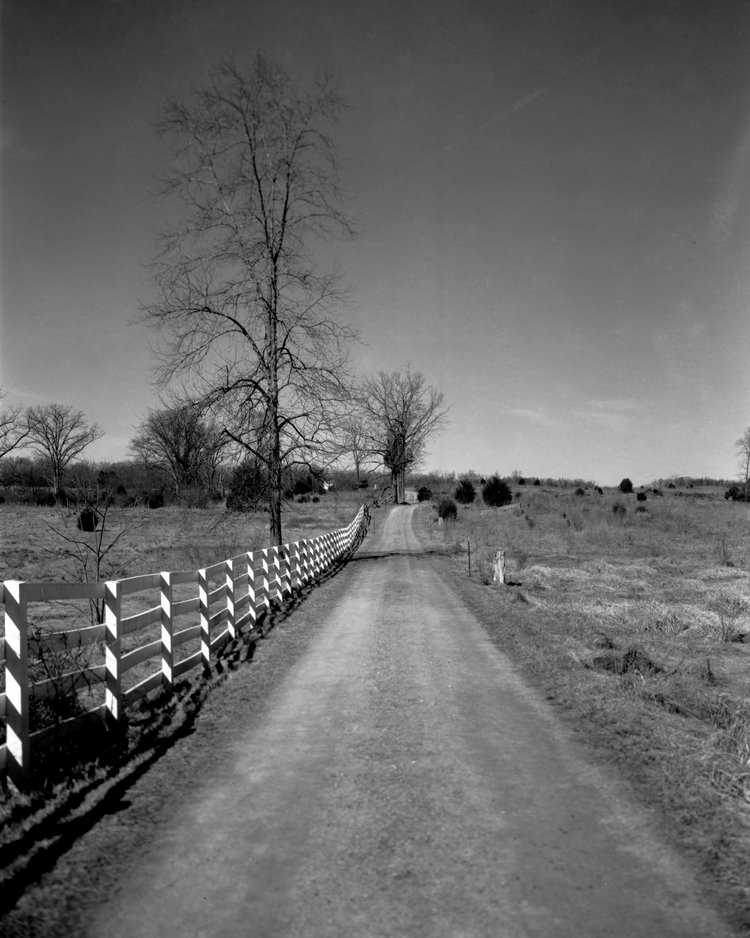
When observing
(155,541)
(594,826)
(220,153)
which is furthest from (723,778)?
(155,541)

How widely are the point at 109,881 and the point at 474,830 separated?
200cm

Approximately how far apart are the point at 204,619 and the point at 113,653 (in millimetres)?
2689

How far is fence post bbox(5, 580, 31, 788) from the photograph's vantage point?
4.41 meters

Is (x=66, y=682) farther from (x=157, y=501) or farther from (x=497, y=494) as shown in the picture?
(x=157, y=501)

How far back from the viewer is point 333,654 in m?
8.88

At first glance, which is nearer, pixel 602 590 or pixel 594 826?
pixel 594 826

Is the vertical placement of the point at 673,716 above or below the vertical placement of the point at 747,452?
below

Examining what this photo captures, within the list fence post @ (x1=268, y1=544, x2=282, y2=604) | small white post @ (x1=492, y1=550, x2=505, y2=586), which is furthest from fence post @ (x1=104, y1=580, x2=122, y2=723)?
small white post @ (x1=492, y1=550, x2=505, y2=586)

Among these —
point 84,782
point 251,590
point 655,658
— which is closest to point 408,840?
point 84,782

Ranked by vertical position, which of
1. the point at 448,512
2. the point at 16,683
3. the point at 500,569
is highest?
the point at 16,683

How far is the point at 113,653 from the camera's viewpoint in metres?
5.76

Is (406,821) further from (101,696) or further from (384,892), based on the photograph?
(101,696)

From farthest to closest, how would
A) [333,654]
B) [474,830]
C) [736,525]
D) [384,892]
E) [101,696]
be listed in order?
[736,525] < [333,654] < [101,696] < [474,830] < [384,892]

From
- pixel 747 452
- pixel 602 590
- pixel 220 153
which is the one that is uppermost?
pixel 220 153
